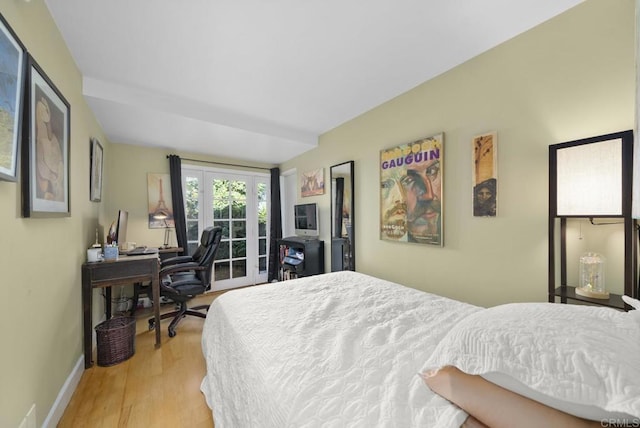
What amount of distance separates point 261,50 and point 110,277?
2.26m

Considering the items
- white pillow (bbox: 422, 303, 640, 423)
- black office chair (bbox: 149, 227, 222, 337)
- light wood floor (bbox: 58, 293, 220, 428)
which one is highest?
white pillow (bbox: 422, 303, 640, 423)

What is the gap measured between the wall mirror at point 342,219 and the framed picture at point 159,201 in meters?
2.49

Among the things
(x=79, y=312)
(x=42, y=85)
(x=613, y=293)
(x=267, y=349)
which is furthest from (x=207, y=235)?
(x=613, y=293)

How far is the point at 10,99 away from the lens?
3.22 feet

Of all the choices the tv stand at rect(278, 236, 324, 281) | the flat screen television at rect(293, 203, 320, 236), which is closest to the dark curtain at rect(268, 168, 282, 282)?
the flat screen television at rect(293, 203, 320, 236)

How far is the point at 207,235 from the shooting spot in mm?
2926

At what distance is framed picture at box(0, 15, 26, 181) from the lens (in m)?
0.93

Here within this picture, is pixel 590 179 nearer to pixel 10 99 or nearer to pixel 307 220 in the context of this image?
pixel 10 99

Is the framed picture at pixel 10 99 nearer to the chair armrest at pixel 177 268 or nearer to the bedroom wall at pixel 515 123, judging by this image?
the chair armrest at pixel 177 268

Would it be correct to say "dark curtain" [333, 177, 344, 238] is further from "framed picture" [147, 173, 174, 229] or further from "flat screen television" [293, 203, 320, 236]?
"framed picture" [147, 173, 174, 229]

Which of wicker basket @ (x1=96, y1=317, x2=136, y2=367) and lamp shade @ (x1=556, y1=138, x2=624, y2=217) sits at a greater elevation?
lamp shade @ (x1=556, y1=138, x2=624, y2=217)

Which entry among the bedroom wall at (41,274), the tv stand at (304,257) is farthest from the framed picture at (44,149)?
the tv stand at (304,257)

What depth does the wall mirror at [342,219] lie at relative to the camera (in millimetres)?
3000

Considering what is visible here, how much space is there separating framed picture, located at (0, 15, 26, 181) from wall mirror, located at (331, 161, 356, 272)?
8.39 ft
